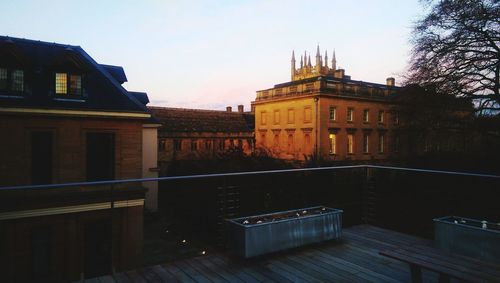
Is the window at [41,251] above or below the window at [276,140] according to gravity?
below

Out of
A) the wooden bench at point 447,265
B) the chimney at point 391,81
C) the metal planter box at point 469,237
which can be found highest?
the chimney at point 391,81

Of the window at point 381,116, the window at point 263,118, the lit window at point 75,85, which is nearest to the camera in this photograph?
the lit window at point 75,85

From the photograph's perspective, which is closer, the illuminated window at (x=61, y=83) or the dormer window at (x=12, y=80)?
the dormer window at (x=12, y=80)

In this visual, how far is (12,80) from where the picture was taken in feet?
53.7

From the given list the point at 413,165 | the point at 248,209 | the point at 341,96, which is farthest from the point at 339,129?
the point at 248,209

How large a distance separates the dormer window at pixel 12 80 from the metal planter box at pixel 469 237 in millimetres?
18844

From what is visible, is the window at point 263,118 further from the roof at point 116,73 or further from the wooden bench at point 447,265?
the wooden bench at point 447,265

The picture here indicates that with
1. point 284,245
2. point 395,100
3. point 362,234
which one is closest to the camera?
point 284,245

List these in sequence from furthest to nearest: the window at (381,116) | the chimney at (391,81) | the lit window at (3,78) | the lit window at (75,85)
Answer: the chimney at (391,81) → the window at (381,116) → the lit window at (75,85) → the lit window at (3,78)

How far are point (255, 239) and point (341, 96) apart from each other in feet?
110

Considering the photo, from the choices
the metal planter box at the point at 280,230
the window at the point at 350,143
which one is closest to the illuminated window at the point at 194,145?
the window at the point at 350,143

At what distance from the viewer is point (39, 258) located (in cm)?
1535

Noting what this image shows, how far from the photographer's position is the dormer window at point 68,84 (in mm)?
17552

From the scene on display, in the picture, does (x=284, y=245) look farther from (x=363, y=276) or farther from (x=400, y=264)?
(x=400, y=264)
